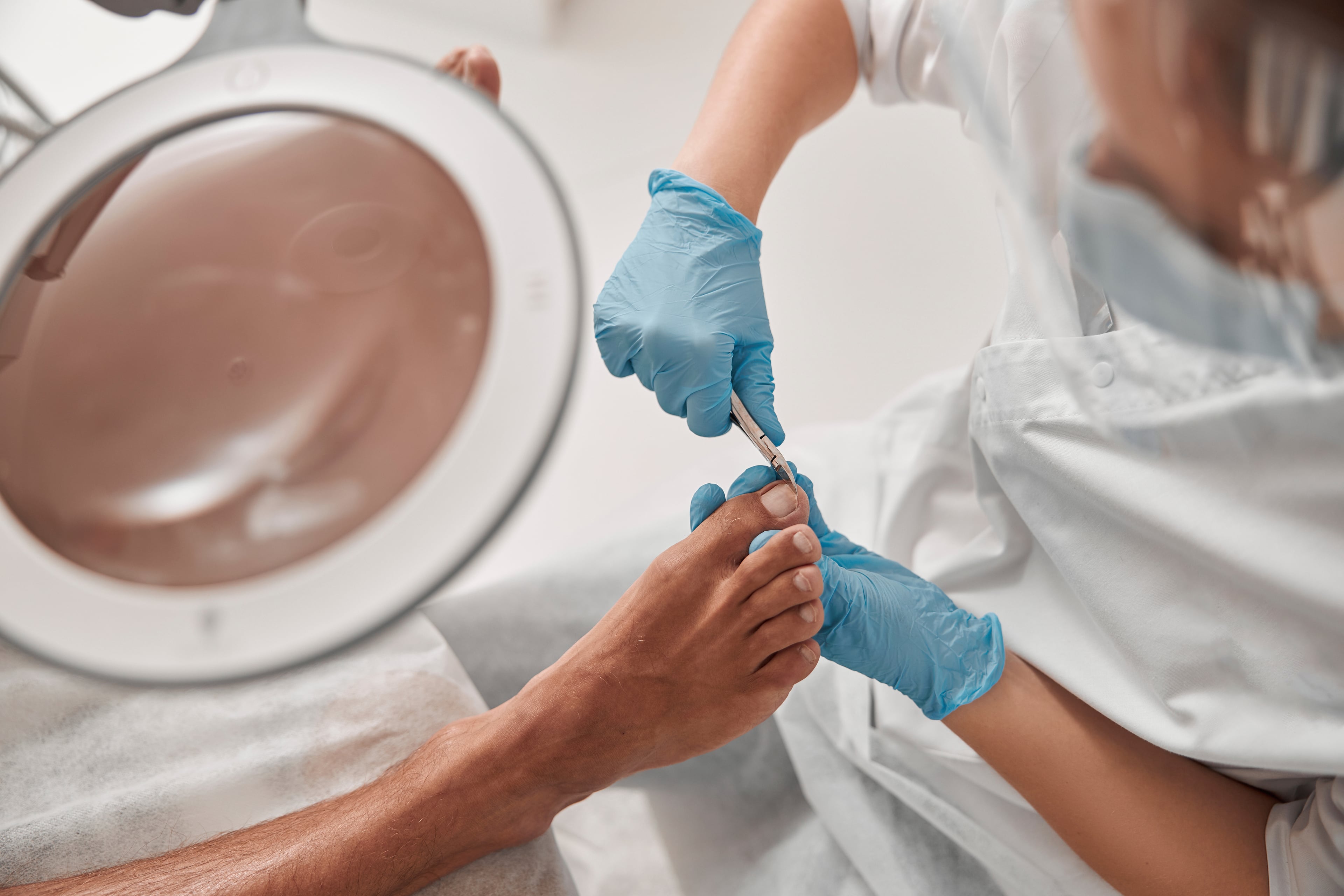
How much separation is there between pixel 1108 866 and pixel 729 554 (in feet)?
1.23

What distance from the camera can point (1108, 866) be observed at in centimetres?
59

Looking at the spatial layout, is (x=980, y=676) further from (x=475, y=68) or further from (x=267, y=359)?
(x=475, y=68)

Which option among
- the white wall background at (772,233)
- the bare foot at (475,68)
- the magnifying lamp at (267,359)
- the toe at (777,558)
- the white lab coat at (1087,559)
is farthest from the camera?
the white wall background at (772,233)

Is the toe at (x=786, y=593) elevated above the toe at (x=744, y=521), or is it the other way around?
the toe at (x=744, y=521)

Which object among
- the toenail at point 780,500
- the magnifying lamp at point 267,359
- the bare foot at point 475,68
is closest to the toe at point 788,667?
the toenail at point 780,500

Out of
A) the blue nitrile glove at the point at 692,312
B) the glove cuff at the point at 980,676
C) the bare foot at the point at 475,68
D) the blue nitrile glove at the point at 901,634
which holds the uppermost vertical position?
the bare foot at the point at 475,68

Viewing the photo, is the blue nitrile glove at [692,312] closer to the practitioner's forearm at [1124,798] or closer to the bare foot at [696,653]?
the bare foot at [696,653]

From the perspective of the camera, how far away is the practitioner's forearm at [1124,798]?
0.57 meters

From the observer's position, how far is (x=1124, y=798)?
58cm

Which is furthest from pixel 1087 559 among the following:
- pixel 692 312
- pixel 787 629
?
pixel 692 312

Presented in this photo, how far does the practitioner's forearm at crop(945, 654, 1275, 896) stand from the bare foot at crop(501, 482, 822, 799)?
164 millimetres

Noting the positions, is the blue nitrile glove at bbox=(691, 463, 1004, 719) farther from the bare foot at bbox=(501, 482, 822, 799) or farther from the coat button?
the coat button

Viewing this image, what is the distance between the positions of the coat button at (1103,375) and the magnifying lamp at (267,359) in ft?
1.41

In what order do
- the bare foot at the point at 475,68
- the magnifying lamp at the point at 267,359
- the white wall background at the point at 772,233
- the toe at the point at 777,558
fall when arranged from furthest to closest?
the white wall background at the point at 772,233 < the bare foot at the point at 475,68 < the magnifying lamp at the point at 267,359 < the toe at the point at 777,558
